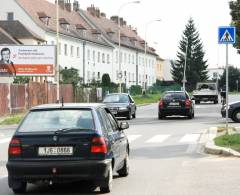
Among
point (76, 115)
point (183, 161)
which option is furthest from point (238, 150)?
point (76, 115)

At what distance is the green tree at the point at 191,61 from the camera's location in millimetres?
129125

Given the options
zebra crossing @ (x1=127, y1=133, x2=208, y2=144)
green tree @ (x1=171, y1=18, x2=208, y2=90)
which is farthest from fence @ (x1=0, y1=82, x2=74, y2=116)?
green tree @ (x1=171, y1=18, x2=208, y2=90)

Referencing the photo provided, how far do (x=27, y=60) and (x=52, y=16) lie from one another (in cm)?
2859

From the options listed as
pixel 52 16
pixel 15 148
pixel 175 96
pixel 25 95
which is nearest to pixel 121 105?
pixel 175 96

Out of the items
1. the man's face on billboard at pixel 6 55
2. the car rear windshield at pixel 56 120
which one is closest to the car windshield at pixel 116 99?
the man's face on billboard at pixel 6 55

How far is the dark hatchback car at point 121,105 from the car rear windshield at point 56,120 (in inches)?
1024

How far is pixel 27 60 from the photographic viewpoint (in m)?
59.1

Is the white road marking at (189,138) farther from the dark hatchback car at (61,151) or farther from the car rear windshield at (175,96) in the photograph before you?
the car rear windshield at (175,96)

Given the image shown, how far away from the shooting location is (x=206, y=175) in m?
12.6

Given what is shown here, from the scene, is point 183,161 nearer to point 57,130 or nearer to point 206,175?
point 206,175

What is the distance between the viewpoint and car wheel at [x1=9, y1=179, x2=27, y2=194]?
33.3ft

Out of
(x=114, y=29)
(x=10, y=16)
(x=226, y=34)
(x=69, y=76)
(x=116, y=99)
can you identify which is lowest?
(x=116, y=99)

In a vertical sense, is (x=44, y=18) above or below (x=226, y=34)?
above

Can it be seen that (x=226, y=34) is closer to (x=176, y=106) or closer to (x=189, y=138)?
(x=189, y=138)
